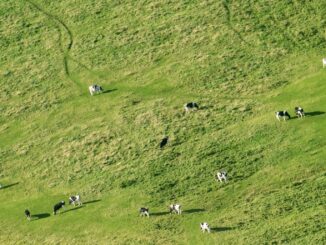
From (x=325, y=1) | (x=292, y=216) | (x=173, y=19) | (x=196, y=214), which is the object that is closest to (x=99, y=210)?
(x=196, y=214)

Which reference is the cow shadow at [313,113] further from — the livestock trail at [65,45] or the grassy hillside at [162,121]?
the livestock trail at [65,45]

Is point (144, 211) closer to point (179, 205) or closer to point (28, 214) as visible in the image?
point (179, 205)

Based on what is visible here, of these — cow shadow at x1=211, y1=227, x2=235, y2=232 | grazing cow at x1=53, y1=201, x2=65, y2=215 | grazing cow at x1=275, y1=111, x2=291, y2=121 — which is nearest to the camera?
cow shadow at x1=211, y1=227, x2=235, y2=232

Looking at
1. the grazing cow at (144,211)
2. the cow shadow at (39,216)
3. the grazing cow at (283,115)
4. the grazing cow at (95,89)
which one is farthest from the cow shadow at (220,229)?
the grazing cow at (95,89)

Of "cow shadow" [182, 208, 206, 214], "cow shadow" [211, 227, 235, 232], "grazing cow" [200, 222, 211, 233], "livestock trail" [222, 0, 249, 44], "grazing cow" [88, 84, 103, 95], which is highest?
"livestock trail" [222, 0, 249, 44]

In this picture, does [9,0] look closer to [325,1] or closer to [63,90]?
[63,90]

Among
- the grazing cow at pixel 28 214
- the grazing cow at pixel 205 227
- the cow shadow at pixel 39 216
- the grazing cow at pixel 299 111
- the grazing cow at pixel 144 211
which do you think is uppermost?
the grazing cow at pixel 299 111

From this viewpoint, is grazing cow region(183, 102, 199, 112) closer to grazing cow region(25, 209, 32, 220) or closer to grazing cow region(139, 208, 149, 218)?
grazing cow region(139, 208, 149, 218)

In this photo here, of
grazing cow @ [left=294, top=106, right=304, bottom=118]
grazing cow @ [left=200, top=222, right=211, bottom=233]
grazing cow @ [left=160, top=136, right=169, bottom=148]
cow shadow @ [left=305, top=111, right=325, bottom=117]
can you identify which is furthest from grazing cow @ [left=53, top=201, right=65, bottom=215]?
cow shadow @ [left=305, top=111, right=325, bottom=117]
